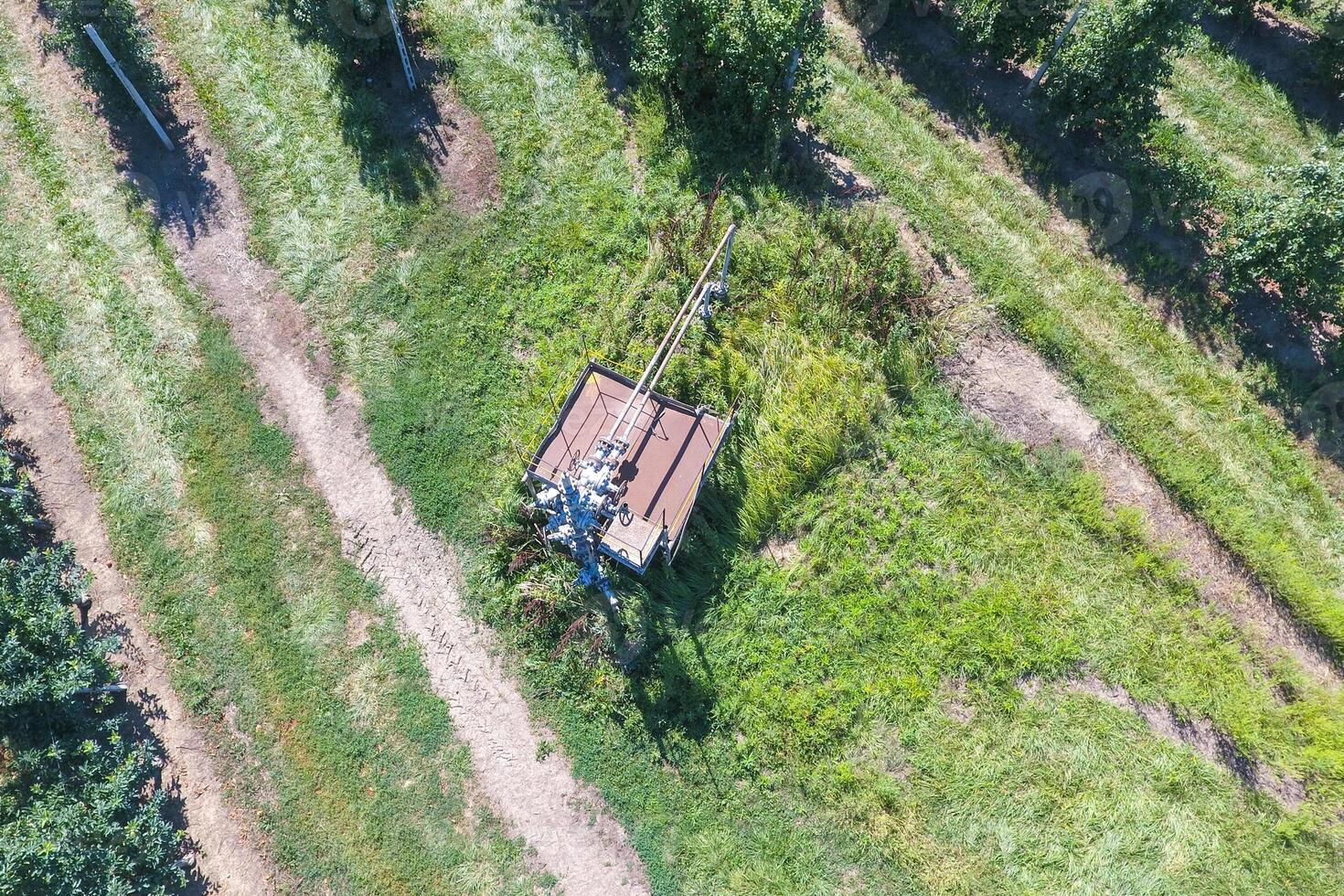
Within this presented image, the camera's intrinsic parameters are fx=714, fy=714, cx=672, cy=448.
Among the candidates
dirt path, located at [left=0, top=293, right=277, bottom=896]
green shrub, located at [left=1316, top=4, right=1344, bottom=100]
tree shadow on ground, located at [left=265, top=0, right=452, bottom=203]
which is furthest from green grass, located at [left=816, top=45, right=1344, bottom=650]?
dirt path, located at [left=0, top=293, right=277, bottom=896]

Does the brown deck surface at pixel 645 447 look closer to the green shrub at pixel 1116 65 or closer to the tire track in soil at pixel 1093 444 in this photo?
the tire track in soil at pixel 1093 444

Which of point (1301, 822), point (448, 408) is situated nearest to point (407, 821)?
point (448, 408)

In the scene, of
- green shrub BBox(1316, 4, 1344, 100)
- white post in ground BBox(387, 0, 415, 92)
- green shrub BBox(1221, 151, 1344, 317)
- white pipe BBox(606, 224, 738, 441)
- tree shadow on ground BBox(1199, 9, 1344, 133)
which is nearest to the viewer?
white pipe BBox(606, 224, 738, 441)

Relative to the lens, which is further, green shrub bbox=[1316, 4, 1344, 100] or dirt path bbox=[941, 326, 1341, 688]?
green shrub bbox=[1316, 4, 1344, 100]

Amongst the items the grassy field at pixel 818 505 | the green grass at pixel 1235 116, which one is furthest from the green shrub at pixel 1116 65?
the grassy field at pixel 818 505

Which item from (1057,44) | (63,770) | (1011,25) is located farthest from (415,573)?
(1057,44)

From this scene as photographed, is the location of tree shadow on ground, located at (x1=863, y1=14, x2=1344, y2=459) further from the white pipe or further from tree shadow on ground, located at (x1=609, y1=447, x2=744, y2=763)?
tree shadow on ground, located at (x1=609, y1=447, x2=744, y2=763)

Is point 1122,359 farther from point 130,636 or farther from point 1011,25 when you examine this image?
point 130,636
